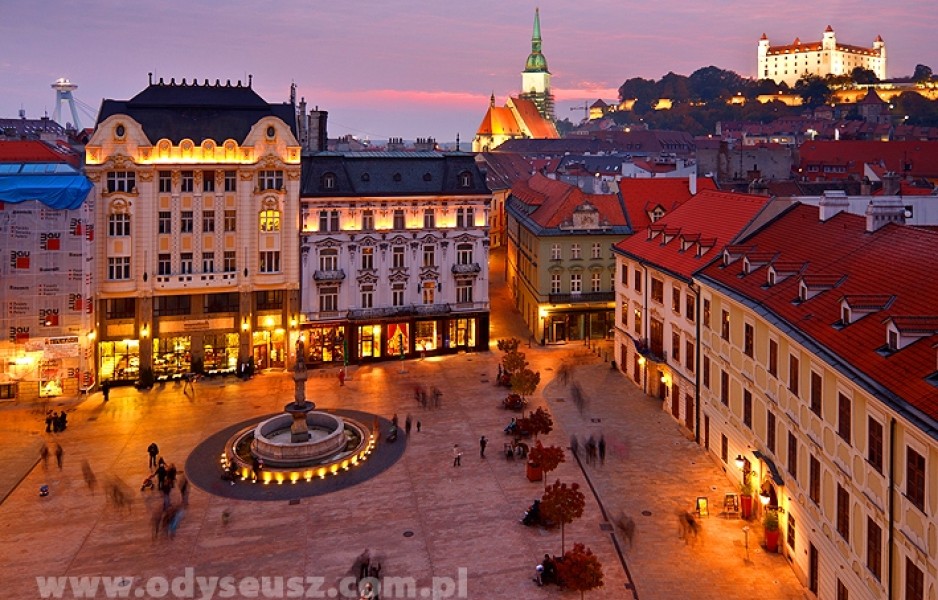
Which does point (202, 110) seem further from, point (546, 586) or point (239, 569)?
point (546, 586)

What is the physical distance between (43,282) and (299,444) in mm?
24777

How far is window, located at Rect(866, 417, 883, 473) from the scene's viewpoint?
22.7 m

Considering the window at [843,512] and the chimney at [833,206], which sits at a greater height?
the chimney at [833,206]

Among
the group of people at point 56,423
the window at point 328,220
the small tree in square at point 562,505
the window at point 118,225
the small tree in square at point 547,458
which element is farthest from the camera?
the window at point 328,220

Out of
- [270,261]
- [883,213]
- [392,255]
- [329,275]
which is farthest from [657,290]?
[270,261]

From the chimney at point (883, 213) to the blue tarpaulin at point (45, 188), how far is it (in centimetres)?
4898

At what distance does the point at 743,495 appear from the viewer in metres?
34.4

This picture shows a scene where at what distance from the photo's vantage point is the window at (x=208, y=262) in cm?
5800

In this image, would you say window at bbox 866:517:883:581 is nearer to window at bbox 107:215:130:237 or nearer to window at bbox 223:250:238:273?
window at bbox 223:250:238:273

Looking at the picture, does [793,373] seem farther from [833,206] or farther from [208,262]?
[208,262]

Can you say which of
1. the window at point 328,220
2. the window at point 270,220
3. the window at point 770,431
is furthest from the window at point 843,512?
the window at point 270,220

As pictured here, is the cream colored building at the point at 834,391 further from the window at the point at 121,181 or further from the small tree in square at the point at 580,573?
the window at the point at 121,181

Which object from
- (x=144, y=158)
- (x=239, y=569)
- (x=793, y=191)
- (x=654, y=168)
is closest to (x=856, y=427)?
(x=239, y=569)

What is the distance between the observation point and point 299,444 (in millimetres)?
40594
